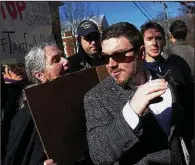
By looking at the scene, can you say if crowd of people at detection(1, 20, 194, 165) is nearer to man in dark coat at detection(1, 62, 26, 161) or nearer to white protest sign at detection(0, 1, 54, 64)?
man in dark coat at detection(1, 62, 26, 161)

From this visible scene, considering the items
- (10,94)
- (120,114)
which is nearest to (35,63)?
(10,94)

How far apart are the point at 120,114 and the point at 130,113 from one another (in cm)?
5

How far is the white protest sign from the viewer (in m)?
3.00

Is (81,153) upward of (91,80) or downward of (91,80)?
downward

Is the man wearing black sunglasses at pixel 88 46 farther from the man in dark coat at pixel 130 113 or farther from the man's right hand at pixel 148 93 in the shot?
the man's right hand at pixel 148 93

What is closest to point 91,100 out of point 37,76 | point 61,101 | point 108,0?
point 61,101

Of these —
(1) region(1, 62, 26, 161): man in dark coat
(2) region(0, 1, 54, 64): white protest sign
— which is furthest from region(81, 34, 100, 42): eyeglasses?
(1) region(1, 62, 26, 161): man in dark coat

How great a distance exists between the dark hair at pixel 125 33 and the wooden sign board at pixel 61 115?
0.34 metres

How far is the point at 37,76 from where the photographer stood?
7.55ft

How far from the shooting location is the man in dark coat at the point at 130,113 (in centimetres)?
154

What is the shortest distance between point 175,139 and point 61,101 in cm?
63

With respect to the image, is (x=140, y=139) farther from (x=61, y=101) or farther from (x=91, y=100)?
(x=61, y=101)

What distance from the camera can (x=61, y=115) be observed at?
74.1 inches

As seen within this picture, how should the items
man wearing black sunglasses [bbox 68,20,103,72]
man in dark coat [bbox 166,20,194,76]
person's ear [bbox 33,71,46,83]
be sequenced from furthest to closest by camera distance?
man in dark coat [bbox 166,20,194,76] < man wearing black sunglasses [bbox 68,20,103,72] < person's ear [bbox 33,71,46,83]
